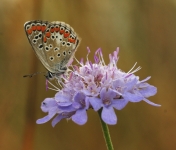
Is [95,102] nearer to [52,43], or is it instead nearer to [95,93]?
[95,93]

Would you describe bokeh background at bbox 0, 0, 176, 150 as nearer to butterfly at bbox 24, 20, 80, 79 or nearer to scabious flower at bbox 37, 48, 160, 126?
butterfly at bbox 24, 20, 80, 79

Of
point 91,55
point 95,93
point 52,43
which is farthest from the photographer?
point 91,55

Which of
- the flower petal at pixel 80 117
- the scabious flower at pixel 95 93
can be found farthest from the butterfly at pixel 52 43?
the flower petal at pixel 80 117

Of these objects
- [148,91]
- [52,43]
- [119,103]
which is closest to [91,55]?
[52,43]

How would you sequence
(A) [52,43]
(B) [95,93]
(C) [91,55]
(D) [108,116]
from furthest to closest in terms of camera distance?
1. (C) [91,55]
2. (A) [52,43]
3. (B) [95,93]
4. (D) [108,116]

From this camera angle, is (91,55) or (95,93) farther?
(91,55)

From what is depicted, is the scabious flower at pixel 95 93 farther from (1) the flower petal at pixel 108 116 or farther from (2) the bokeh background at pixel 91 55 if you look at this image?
(2) the bokeh background at pixel 91 55
